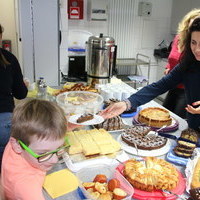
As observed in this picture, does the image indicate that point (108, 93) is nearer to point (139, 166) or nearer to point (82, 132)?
point (82, 132)

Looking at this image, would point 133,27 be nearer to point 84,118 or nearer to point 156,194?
point 84,118

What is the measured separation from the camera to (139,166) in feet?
3.37

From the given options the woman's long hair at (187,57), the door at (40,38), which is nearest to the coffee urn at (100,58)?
the door at (40,38)

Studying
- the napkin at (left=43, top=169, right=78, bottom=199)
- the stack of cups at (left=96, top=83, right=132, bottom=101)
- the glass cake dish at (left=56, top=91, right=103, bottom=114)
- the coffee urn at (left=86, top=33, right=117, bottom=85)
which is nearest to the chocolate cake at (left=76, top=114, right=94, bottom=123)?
the glass cake dish at (left=56, top=91, right=103, bottom=114)

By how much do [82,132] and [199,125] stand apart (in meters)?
0.72

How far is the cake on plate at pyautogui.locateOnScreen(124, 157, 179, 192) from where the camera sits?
3.07ft

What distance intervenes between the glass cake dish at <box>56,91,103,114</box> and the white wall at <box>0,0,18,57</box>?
2.91 meters

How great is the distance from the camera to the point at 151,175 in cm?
96

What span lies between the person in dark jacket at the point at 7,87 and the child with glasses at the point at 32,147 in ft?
2.70

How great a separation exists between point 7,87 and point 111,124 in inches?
32.0

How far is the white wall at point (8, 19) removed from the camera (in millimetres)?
4023

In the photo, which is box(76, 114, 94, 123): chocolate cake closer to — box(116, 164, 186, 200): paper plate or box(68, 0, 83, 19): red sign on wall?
box(116, 164, 186, 200): paper plate

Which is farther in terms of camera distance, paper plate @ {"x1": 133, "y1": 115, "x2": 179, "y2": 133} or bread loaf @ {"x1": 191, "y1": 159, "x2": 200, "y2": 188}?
paper plate @ {"x1": 133, "y1": 115, "x2": 179, "y2": 133}

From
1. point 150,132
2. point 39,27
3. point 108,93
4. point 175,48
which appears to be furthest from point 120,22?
point 150,132
